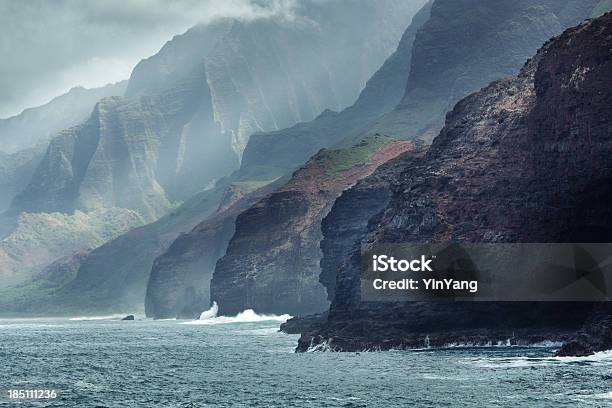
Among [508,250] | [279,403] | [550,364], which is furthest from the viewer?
[508,250]

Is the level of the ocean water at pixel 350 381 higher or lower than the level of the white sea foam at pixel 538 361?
Answer: lower

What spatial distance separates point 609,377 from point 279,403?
39.0 m

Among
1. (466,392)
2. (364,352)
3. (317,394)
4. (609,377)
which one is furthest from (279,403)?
(364,352)

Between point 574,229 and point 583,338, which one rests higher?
point 574,229

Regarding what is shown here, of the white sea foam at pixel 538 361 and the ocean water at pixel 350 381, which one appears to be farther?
the white sea foam at pixel 538 361

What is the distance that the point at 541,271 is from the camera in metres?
189

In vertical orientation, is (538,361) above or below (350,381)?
above

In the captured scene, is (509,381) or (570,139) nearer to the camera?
(509,381)

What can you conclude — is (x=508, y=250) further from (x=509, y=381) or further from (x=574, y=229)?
(x=509, y=381)

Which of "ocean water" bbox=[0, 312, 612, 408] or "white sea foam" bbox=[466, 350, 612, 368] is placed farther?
"white sea foam" bbox=[466, 350, 612, 368]

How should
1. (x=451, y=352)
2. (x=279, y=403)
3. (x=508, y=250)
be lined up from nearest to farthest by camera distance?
(x=279, y=403)
(x=451, y=352)
(x=508, y=250)

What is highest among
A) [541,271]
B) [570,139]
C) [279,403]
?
[570,139]

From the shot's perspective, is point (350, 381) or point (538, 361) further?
point (538, 361)

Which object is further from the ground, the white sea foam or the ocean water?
the white sea foam
